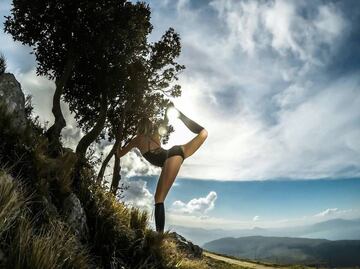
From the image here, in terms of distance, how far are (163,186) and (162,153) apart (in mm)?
712

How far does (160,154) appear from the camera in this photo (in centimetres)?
827

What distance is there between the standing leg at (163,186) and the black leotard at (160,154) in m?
0.13

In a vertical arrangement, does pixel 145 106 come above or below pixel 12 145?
above

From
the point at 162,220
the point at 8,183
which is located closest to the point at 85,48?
the point at 162,220

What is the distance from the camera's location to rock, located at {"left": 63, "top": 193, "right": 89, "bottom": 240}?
633 cm

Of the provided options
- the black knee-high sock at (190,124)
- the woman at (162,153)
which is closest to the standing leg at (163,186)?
the woman at (162,153)

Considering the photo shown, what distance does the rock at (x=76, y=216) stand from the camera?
20.8ft

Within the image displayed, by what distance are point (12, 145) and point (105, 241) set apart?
2.16 metres

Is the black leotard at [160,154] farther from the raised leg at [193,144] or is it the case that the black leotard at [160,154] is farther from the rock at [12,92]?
the rock at [12,92]

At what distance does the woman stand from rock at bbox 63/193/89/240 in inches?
64.8

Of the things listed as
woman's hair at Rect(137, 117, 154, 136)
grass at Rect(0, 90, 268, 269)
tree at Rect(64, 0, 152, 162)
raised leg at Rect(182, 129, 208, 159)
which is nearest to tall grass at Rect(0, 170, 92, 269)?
grass at Rect(0, 90, 268, 269)

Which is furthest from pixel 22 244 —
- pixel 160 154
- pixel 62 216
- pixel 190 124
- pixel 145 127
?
pixel 145 127

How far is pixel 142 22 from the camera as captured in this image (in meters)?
23.7

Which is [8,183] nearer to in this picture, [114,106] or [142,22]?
[142,22]
